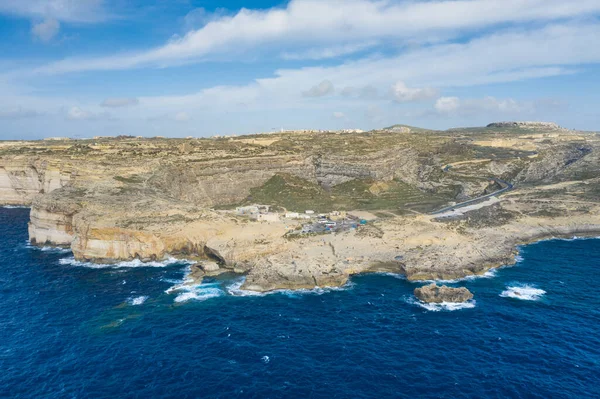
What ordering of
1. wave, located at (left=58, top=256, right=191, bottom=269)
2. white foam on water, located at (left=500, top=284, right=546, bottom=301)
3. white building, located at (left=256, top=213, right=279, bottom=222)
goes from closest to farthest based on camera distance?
white foam on water, located at (left=500, top=284, right=546, bottom=301) < wave, located at (left=58, top=256, right=191, bottom=269) < white building, located at (left=256, top=213, right=279, bottom=222)

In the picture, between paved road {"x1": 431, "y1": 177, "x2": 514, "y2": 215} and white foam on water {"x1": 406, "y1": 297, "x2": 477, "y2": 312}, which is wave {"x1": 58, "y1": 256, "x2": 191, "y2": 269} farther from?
paved road {"x1": 431, "y1": 177, "x2": 514, "y2": 215}

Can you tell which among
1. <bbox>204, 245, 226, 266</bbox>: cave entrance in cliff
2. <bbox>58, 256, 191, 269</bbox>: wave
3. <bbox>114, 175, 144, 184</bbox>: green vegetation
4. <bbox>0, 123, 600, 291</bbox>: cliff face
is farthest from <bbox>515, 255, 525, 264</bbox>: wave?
<bbox>114, 175, 144, 184</bbox>: green vegetation

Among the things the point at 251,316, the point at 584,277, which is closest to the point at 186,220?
the point at 251,316

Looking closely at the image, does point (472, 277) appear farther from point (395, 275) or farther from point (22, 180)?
point (22, 180)

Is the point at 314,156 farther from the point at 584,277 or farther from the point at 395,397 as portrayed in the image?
the point at 395,397

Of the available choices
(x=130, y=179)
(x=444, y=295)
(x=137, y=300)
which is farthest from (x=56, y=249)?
(x=444, y=295)

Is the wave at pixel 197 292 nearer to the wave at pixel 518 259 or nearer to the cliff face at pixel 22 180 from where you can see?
the wave at pixel 518 259
